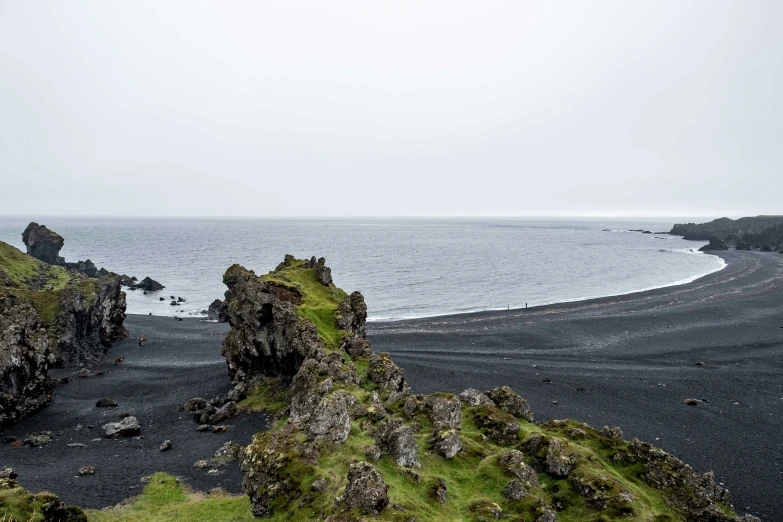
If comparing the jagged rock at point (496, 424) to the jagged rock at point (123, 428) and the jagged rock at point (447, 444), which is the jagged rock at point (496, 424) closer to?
the jagged rock at point (447, 444)

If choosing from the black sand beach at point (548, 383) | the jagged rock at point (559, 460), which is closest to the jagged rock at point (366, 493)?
the jagged rock at point (559, 460)

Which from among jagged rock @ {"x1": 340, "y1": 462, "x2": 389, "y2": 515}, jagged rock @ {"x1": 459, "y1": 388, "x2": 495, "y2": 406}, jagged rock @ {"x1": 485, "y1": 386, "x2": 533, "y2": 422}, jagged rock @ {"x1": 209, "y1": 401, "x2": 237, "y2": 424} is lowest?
jagged rock @ {"x1": 209, "y1": 401, "x2": 237, "y2": 424}

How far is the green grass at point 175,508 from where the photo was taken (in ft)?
79.9

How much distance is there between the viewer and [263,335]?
46.6 meters

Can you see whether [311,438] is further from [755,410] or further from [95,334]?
[95,334]

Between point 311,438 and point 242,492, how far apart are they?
8988 mm

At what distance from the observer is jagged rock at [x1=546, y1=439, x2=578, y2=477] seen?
2238 cm

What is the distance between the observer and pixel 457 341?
7100 centimetres

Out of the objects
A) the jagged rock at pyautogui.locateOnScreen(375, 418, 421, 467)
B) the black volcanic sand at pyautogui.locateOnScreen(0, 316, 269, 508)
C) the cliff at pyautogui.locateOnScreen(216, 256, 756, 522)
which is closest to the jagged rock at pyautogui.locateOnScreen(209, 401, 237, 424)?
the black volcanic sand at pyautogui.locateOnScreen(0, 316, 269, 508)

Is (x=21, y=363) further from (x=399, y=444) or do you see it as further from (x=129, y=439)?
(x=399, y=444)

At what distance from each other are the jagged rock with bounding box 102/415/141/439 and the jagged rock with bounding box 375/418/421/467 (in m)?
27.7

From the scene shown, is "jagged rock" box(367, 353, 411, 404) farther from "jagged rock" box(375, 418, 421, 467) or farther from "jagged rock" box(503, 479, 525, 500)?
"jagged rock" box(503, 479, 525, 500)

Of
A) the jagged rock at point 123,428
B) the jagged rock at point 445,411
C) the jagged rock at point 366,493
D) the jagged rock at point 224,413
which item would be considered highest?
the jagged rock at point 366,493

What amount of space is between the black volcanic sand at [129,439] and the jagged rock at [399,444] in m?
12.5
